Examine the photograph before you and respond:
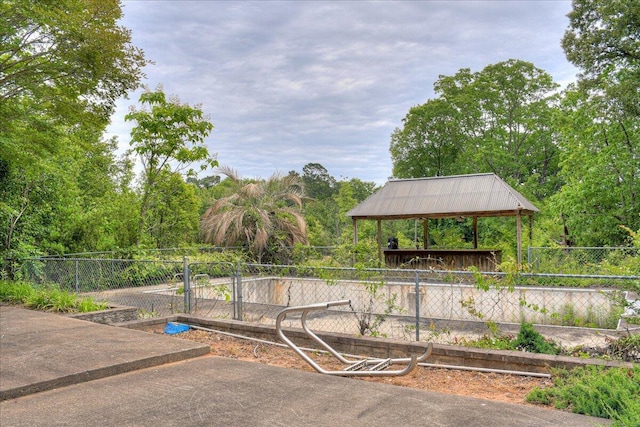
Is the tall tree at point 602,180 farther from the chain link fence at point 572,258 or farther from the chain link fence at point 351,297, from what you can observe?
the chain link fence at point 351,297

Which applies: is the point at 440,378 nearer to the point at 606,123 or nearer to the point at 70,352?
the point at 70,352

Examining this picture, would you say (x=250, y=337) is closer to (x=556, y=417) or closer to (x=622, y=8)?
(x=556, y=417)

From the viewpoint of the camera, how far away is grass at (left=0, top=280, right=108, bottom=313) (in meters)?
8.77

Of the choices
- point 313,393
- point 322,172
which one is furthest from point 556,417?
point 322,172

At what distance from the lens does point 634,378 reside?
4035mm

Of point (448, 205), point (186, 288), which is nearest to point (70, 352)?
point (186, 288)

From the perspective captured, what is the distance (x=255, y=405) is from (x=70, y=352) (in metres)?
2.84

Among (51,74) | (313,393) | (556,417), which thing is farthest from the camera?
(51,74)

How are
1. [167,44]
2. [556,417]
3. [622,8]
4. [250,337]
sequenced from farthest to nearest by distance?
[622,8], [167,44], [250,337], [556,417]

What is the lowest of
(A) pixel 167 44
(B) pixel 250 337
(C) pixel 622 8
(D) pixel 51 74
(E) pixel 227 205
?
(B) pixel 250 337

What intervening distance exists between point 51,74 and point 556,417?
9.69 meters

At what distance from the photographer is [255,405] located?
4.02 m

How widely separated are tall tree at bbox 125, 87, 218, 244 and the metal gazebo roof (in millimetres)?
6726

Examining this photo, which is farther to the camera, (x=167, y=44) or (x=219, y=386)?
(x=167, y=44)
